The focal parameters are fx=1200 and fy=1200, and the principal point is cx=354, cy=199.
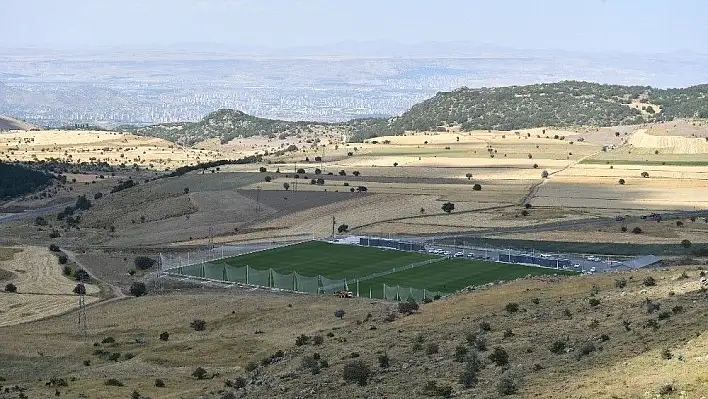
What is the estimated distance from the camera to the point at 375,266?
72.3m

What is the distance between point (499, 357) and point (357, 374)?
13.0 feet

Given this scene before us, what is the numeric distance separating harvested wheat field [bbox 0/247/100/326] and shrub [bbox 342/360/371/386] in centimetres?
3182

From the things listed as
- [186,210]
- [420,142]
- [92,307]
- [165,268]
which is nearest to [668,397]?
[92,307]

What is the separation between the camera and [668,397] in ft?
81.3

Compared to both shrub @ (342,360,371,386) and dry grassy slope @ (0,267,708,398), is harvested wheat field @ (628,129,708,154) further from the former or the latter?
shrub @ (342,360,371,386)

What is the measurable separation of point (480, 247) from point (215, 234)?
2605cm

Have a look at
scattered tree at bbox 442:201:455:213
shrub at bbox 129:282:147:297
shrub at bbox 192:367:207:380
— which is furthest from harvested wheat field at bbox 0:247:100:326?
scattered tree at bbox 442:201:455:213

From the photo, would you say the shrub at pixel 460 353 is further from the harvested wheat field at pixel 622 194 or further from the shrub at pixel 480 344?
the harvested wheat field at pixel 622 194

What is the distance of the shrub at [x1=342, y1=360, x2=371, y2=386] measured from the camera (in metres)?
33.1

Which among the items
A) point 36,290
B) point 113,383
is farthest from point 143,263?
point 113,383

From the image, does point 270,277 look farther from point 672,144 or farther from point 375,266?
point 672,144

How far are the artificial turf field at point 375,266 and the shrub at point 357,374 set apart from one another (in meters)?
28.3

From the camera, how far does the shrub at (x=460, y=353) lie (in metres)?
33.8

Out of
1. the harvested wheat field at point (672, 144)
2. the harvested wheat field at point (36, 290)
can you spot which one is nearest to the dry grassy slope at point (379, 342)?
the harvested wheat field at point (36, 290)
